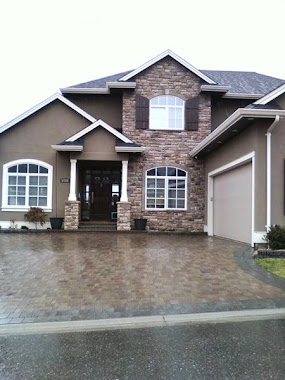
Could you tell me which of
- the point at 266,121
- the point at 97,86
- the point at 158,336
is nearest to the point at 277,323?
the point at 158,336

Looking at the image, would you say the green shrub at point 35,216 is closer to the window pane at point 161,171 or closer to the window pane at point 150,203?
the window pane at point 150,203

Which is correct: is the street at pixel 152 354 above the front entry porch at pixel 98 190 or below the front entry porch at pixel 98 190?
below

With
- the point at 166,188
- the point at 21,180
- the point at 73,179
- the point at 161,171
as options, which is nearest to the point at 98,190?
the point at 73,179

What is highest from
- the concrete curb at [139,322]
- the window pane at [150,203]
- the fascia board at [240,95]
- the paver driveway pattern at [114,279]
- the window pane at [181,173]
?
the fascia board at [240,95]

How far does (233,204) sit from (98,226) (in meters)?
6.54

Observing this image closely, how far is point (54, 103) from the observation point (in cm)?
1666

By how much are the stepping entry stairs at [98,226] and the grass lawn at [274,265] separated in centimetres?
850

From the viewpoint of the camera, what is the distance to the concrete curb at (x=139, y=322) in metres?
4.43

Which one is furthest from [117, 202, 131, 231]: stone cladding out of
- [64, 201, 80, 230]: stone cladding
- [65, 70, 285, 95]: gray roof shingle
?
[65, 70, 285, 95]: gray roof shingle

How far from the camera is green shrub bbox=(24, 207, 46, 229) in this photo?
15.8 meters

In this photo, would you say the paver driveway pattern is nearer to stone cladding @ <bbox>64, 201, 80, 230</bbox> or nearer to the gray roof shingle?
stone cladding @ <bbox>64, 201, 80, 230</bbox>

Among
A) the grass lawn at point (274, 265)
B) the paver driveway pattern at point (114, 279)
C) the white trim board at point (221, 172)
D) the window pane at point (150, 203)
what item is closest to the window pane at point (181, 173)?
the white trim board at point (221, 172)

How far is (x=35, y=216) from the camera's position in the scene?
15.8 metres

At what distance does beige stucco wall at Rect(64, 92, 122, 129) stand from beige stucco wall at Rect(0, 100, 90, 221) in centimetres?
158
